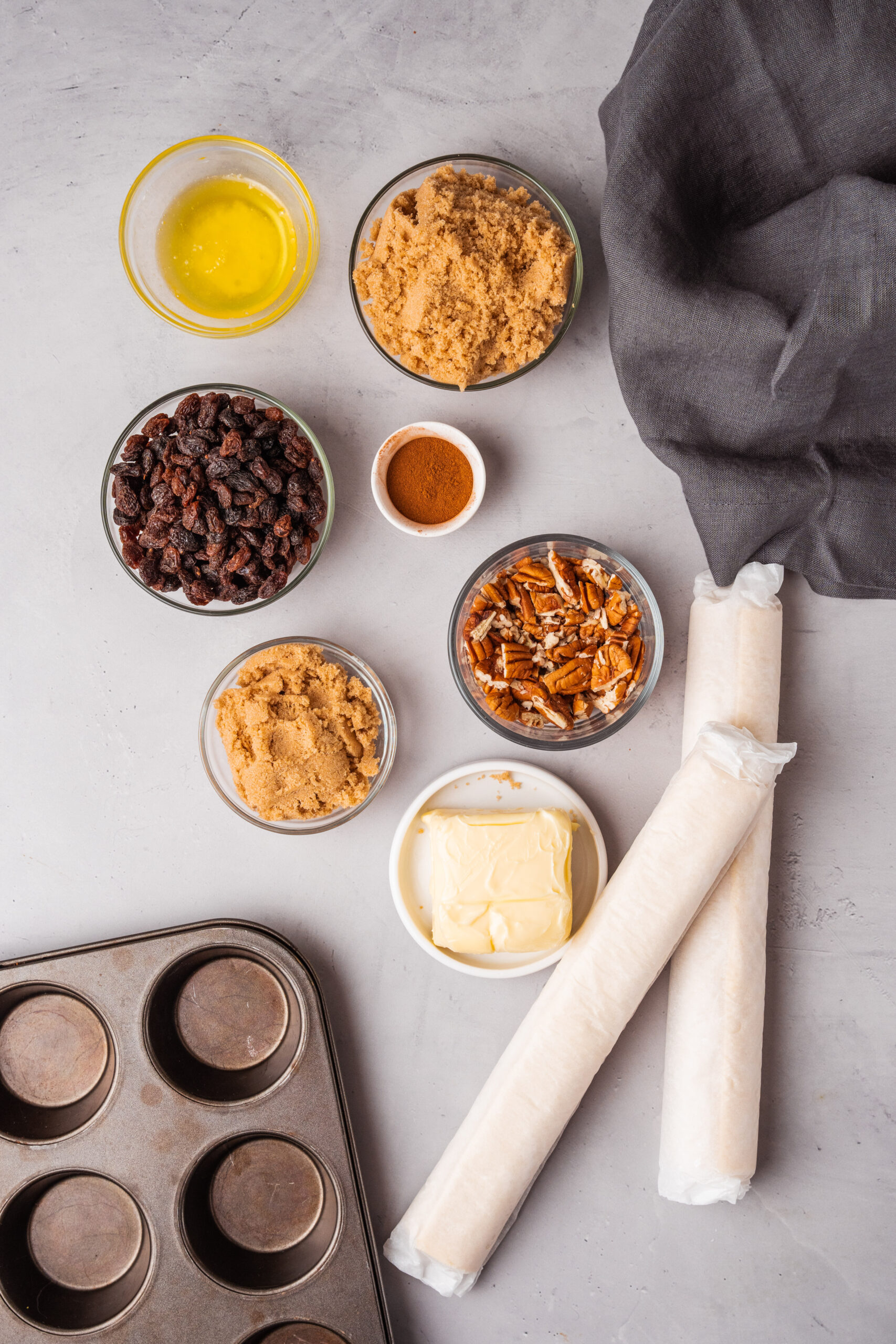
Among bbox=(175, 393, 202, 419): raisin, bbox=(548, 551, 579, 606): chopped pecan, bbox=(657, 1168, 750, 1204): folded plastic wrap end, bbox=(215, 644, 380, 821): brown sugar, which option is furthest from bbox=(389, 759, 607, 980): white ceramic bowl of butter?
bbox=(175, 393, 202, 419): raisin

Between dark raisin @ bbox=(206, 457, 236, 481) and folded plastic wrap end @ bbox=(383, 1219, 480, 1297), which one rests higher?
dark raisin @ bbox=(206, 457, 236, 481)

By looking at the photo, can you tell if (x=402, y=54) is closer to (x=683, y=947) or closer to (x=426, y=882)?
(x=426, y=882)

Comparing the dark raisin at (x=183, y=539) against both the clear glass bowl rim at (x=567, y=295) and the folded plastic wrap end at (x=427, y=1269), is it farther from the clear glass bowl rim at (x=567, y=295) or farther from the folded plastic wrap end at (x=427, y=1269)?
the folded plastic wrap end at (x=427, y=1269)

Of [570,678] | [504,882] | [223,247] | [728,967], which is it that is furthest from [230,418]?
[728,967]

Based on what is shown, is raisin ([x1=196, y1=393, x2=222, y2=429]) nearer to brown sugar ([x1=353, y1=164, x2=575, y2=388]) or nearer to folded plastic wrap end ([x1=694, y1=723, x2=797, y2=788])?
brown sugar ([x1=353, y1=164, x2=575, y2=388])

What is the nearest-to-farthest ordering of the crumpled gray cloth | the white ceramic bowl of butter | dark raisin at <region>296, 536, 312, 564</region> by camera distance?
the crumpled gray cloth < dark raisin at <region>296, 536, 312, 564</region> < the white ceramic bowl of butter

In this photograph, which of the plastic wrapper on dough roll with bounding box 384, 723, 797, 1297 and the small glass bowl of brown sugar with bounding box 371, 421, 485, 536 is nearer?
the plastic wrapper on dough roll with bounding box 384, 723, 797, 1297

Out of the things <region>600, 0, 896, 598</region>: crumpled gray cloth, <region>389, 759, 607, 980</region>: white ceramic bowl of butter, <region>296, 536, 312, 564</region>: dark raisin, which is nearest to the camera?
<region>600, 0, 896, 598</region>: crumpled gray cloth
